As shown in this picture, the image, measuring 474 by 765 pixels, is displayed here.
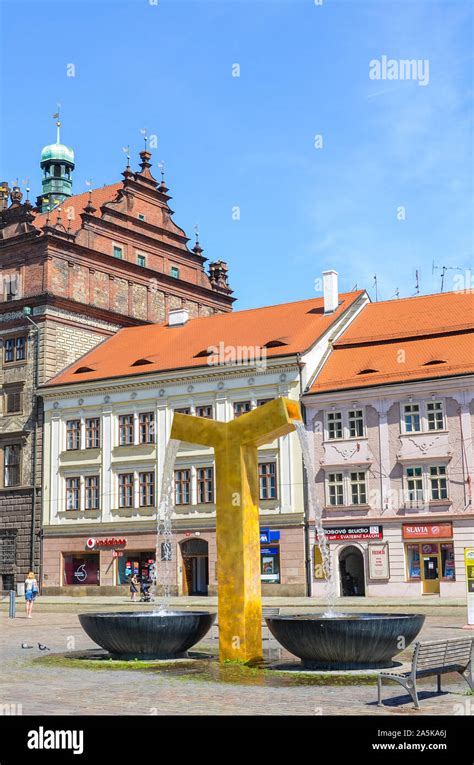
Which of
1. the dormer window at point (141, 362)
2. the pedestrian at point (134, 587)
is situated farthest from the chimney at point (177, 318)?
the pedestrian at point (134, 587)

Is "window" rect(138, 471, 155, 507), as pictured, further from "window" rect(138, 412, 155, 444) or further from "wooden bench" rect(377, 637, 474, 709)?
"wooden bench" rect(377, 637, 474, 709)

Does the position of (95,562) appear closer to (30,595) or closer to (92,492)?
(92,492)

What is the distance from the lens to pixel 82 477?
152ft


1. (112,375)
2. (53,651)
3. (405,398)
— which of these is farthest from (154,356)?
(53,651)

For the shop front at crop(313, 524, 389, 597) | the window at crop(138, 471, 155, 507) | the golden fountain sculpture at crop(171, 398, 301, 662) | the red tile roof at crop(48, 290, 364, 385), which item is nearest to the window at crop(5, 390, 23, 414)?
the red tile roof at crop(48, 290, 364, 385)

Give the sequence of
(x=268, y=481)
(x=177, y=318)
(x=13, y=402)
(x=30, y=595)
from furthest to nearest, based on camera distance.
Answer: (x=177, y=318) < (x=13, y=402) < (x=268, y=481) < (x=30, y=595)

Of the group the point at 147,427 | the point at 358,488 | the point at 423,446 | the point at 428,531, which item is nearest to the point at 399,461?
the point at 423,446

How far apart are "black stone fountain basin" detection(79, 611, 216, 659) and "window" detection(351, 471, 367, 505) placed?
75.4 feet

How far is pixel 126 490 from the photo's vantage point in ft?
147

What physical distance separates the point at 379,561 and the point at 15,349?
22.1m

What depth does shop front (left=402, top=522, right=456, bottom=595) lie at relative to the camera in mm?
36719

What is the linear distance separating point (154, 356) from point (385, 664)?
32.6m

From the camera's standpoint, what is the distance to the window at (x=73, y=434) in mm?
46594

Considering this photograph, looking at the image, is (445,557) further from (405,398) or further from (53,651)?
(53,651)
